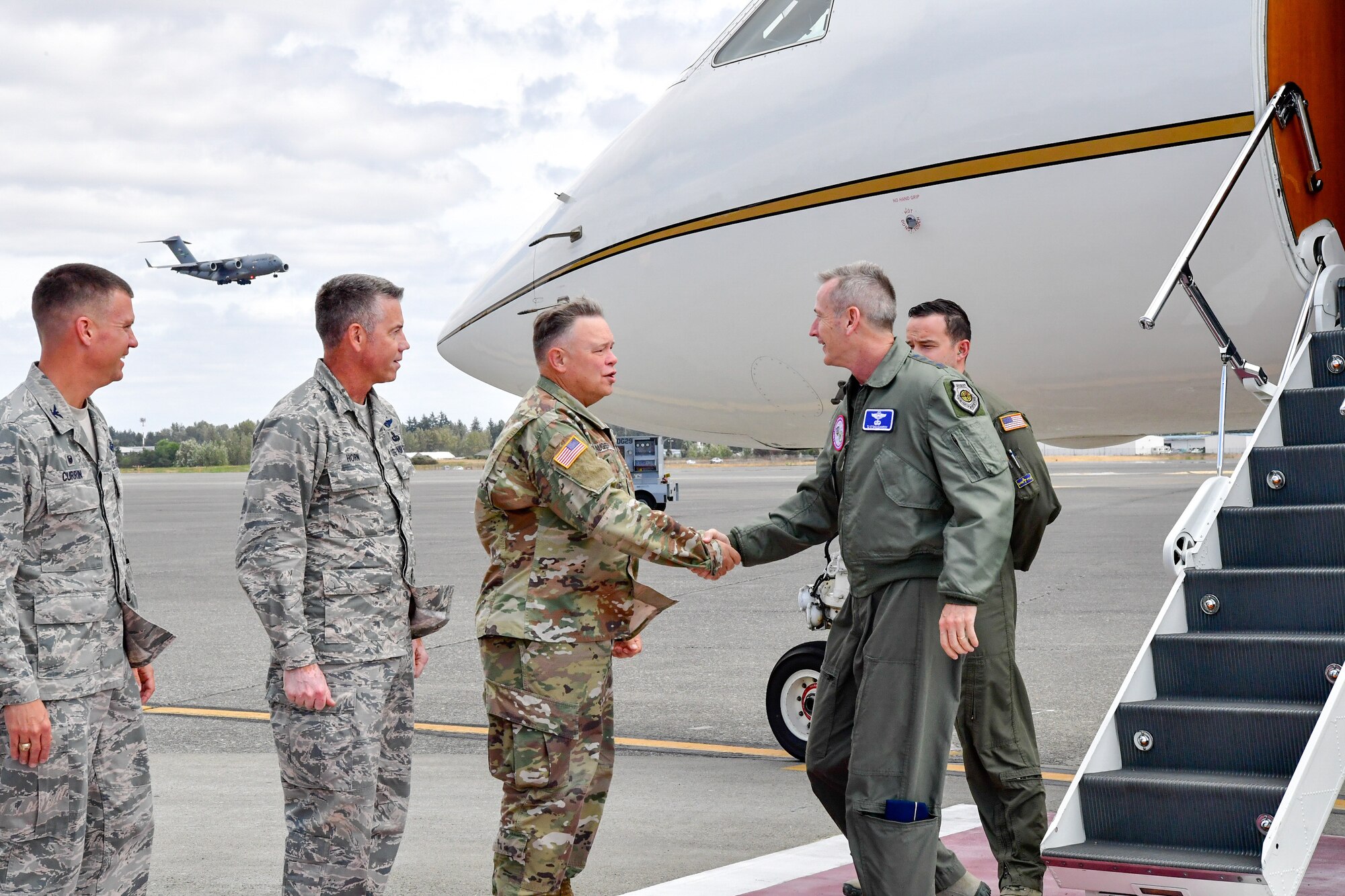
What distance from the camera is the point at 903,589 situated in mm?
3807

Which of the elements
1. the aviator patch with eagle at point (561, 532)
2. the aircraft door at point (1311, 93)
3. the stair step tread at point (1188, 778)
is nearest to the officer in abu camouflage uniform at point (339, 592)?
the aviator patch with eagle at point (561, 532)

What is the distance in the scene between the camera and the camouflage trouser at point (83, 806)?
3.23 metres

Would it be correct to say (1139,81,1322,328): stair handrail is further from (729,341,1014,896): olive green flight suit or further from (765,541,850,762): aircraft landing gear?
(765,541,850,762): aircraft landing gear

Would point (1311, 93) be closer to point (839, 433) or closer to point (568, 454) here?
point (839, 433)

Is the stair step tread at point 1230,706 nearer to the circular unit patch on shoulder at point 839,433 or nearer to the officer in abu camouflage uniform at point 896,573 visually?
the officer in abu camouflage uniform at point 896,573

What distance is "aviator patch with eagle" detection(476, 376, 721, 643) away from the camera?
12.5ft

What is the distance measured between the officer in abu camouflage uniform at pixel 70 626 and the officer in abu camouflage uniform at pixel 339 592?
0.35m

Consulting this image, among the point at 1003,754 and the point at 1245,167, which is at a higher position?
the point at 1245,167

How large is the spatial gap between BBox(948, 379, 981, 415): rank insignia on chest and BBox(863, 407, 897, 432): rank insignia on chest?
0.57 feet

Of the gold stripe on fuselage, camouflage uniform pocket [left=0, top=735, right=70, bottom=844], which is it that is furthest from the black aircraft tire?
camouflage uniform pocket [left=0, top=735, right=70, bottom=844]

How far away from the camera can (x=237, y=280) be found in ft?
244

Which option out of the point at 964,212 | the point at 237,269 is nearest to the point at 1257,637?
the point at 964,212

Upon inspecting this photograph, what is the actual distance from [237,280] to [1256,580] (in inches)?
2966

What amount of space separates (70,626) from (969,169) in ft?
→ 13.6
